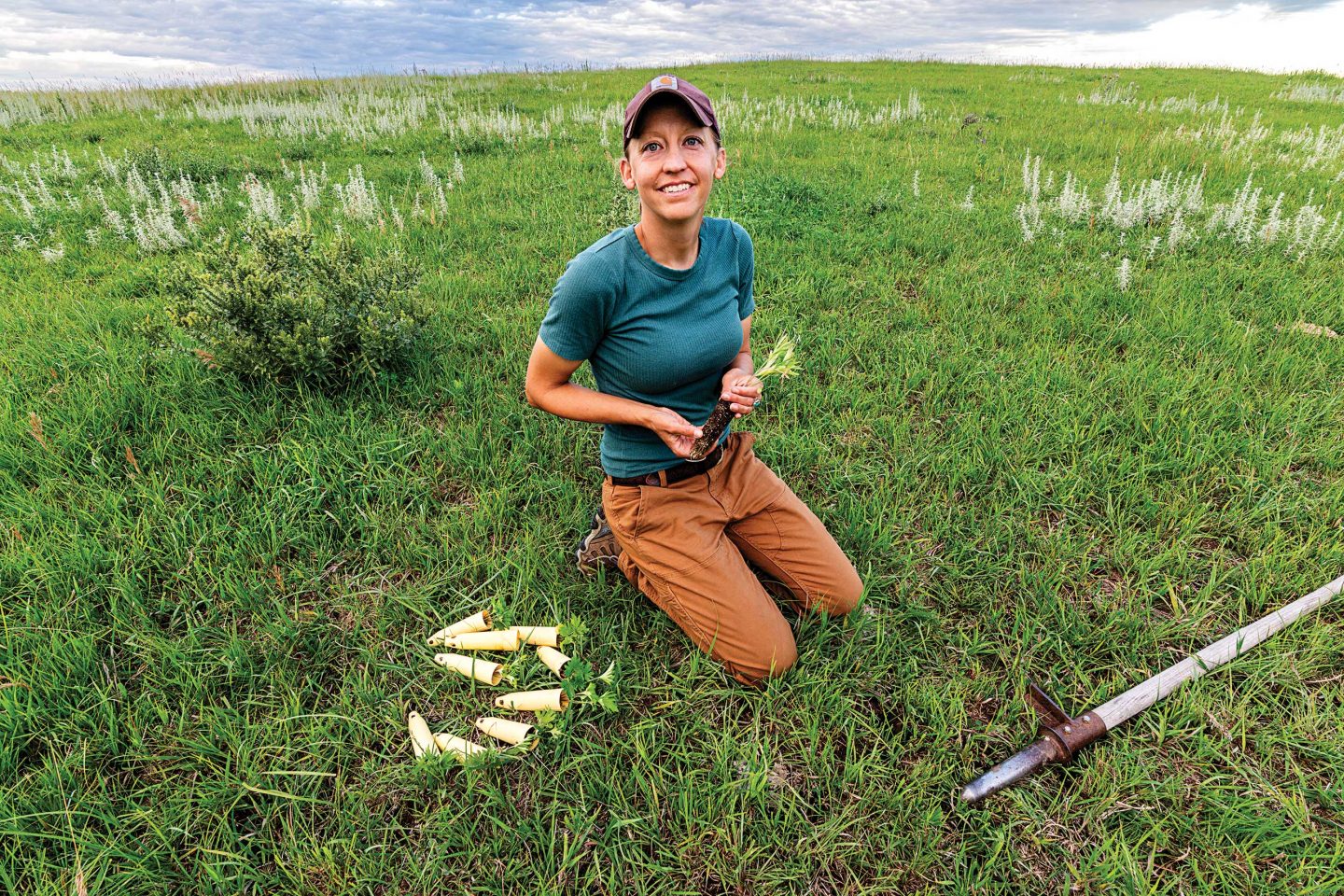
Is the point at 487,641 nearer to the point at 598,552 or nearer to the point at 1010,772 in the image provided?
the point at 598,552

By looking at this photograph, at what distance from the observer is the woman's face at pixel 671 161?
7.73 ft

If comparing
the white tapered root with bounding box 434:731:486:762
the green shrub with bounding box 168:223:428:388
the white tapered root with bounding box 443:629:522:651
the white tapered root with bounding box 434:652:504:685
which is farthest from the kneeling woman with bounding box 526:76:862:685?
the green shrub with bounding box 168:223:428:388

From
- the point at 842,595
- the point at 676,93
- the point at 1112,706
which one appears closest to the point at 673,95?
the point at 676,93

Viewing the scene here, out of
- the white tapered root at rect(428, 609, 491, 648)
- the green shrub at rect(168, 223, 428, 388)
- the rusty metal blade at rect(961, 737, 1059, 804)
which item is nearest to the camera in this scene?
the rusty metal blade at rect(961, 737, 1059, 804)

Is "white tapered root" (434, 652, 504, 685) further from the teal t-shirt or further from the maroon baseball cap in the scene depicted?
the maroon baseball cap

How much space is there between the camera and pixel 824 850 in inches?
86.0

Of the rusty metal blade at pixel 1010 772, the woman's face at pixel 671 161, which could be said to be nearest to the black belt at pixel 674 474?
the woman's face at pixel 671 161

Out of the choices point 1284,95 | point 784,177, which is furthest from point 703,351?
point 1284,95

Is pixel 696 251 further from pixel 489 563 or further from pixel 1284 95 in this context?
pixel 1284 95

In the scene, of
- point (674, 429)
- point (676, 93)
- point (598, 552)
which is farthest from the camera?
point (598, 552)

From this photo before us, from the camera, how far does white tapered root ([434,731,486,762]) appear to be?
2.38m

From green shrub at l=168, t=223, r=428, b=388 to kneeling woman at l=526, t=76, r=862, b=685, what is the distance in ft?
6.68

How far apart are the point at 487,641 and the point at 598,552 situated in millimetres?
669

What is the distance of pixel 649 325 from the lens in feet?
8.58
